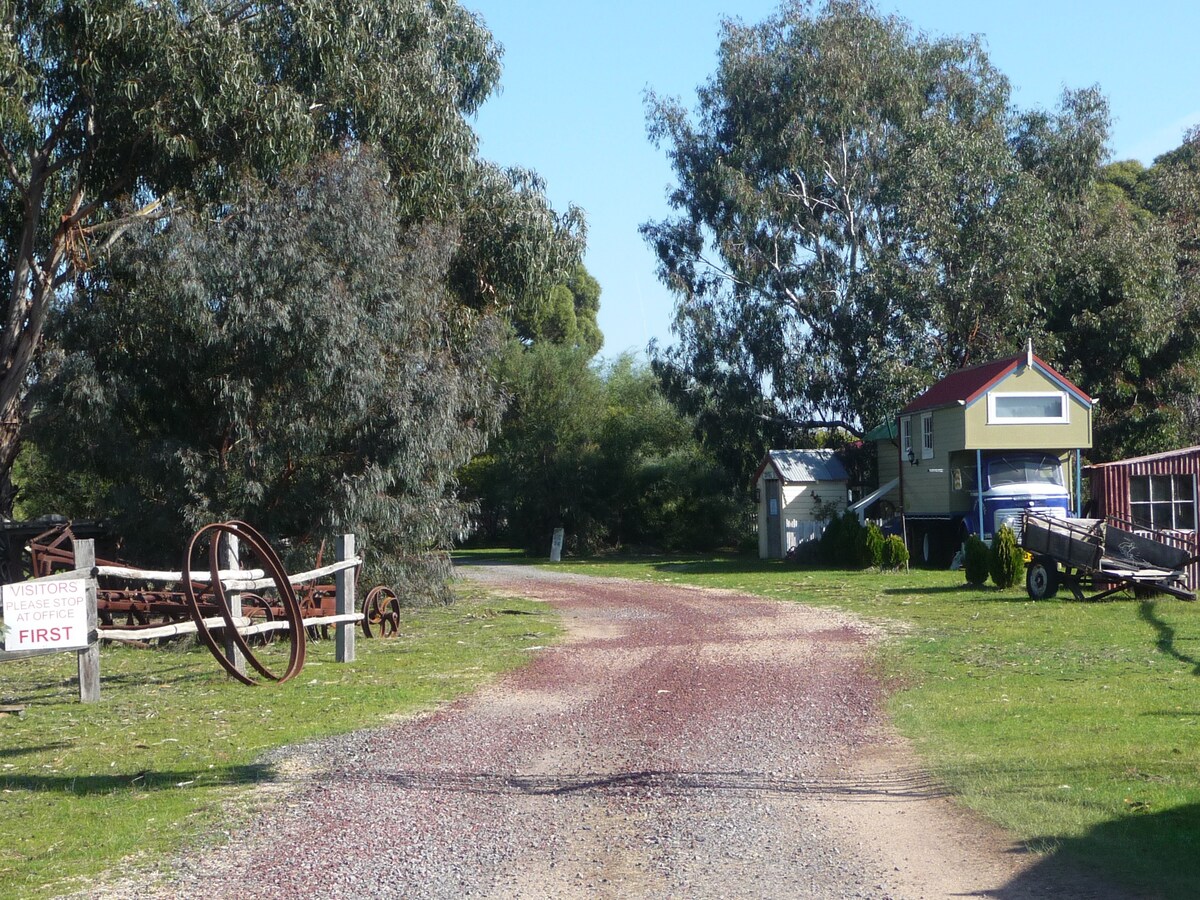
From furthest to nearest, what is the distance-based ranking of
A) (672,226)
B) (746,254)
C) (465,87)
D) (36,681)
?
(672,226) → (746,254) → (465,87) → (36,681)

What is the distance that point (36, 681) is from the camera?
1404cm

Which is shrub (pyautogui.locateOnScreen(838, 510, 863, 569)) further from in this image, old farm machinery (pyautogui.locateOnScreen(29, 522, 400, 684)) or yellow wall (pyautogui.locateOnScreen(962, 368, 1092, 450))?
old farm machinery (pyautogui.locateOnScreen(29, 522, 400, 684))

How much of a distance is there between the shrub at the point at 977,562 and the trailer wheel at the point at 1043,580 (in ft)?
9.08

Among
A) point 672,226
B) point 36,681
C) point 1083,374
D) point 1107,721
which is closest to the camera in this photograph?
point 1107,721

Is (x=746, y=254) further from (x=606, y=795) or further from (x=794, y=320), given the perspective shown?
(x=606, y=795)

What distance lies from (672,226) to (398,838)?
38.3 m

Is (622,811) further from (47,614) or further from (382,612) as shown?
(382,612)

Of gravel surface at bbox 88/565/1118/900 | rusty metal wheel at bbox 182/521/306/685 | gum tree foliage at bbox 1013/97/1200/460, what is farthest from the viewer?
gum tree foliage at bbox 1013/97/1200/460

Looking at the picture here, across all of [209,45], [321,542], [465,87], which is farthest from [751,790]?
[465,87]

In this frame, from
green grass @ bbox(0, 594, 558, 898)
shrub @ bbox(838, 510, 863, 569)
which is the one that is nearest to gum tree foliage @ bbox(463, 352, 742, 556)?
shrub @ bbox(838, 510, 863, 569)

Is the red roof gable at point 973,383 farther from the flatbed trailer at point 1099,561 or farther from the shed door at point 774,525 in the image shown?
the flatbed trailer at point 1099,561

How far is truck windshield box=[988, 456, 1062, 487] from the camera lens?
31.8 m

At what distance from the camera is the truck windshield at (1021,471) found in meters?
31.8

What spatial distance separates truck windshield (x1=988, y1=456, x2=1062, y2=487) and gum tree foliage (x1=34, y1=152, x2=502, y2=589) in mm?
17587
